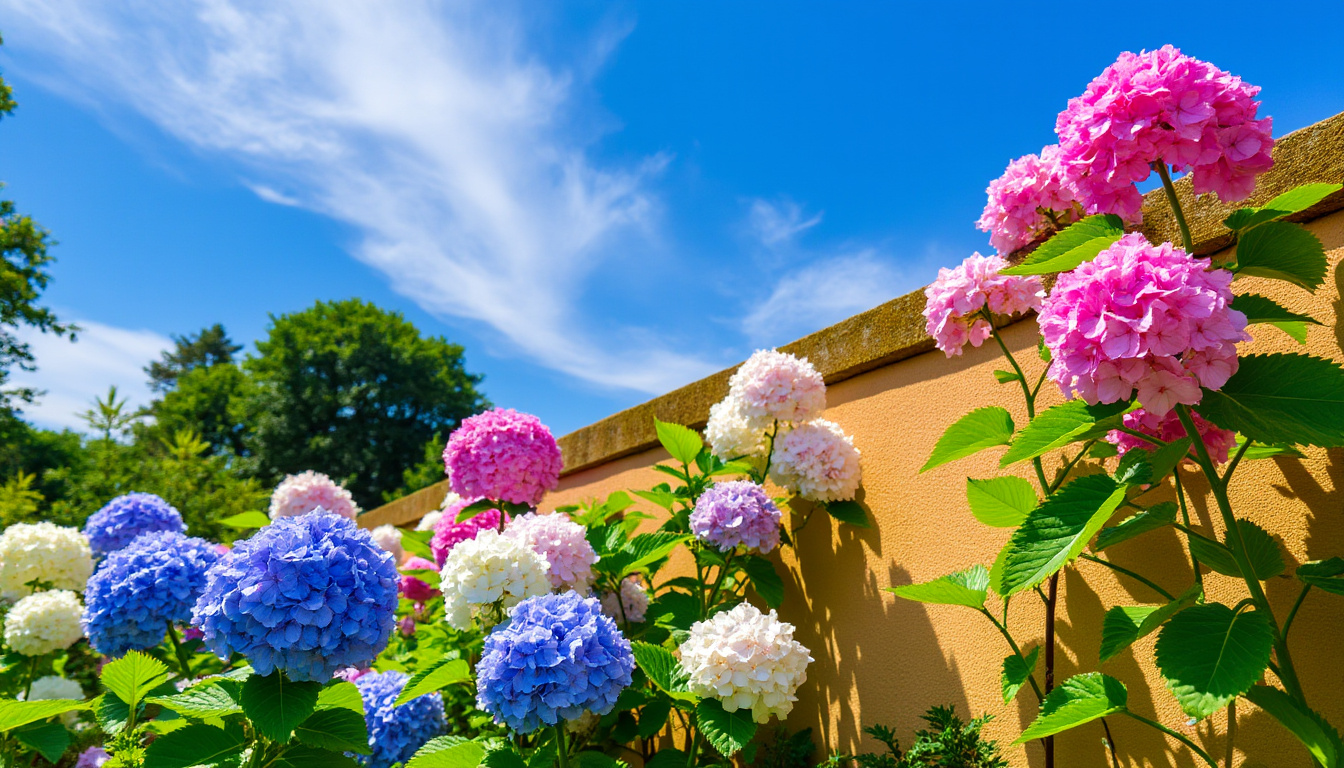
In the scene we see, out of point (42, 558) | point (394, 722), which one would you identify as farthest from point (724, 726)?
point (42, 558)

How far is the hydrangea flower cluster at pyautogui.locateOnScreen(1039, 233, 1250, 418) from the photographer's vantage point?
982 millimetres

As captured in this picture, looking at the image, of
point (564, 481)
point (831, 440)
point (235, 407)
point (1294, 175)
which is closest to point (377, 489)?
point (235, 407)

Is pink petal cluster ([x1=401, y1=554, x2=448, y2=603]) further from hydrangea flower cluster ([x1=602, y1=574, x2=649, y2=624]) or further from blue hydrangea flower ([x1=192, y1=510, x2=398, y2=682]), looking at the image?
blue hydrangea flower ([x1=192, y1=510, x2=398, y2=682])

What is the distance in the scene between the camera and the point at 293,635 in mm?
1274

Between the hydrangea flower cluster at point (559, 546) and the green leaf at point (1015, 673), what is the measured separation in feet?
3.79

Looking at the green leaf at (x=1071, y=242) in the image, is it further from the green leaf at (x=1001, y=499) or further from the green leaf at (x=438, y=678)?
the green leaf at (x=438, y=678)

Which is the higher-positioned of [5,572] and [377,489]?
[377,489]

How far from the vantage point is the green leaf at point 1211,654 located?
93cm

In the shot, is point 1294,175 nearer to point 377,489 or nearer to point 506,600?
point 506,600

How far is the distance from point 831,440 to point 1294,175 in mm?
1331

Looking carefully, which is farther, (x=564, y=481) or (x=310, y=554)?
(x=564, y=481)

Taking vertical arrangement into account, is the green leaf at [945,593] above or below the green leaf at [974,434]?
below

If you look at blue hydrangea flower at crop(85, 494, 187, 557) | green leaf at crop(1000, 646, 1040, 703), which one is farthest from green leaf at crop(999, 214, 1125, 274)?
blue hydrangea flower at crop(85, 494, 187, 557)

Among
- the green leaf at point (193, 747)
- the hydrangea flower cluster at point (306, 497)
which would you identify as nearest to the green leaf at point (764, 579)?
the green leaf at point (193, 747)
